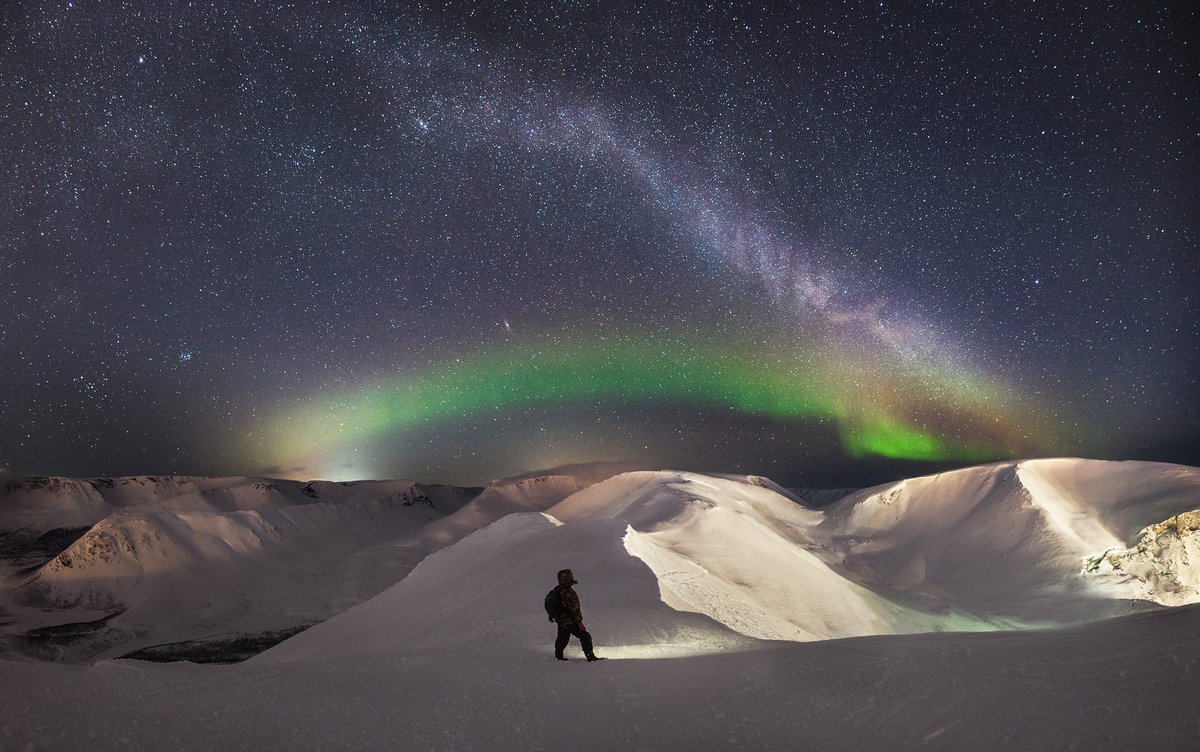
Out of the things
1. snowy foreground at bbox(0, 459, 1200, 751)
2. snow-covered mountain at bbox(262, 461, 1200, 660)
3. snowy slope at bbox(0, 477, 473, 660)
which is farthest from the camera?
snowy slope at bbox(0, 477, 473, 660)

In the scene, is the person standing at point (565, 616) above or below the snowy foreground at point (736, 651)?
above

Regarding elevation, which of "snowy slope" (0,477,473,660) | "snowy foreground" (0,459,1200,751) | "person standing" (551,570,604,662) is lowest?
"snowy slope" (0,477,473,660)

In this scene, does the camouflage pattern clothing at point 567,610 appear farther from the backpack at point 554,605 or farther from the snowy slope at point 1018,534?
the snowy slope at point 1018,534

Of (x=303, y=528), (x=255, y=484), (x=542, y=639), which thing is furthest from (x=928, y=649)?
(x=255, y=484)

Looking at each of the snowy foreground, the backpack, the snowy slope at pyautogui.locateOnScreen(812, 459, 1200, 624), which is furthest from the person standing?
the snowy slope at pyautogui.locateOnScreen(812, 459, 1200, 624)

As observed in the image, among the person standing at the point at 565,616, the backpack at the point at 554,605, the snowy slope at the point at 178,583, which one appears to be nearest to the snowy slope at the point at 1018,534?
the person standing at the point at 565,616

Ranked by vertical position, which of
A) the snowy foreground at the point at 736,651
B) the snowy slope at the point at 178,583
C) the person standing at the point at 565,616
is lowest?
the snowy slope at the point at 178,583

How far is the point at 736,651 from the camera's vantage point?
8617 millimetres

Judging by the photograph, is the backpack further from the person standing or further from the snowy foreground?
the snowy foreground

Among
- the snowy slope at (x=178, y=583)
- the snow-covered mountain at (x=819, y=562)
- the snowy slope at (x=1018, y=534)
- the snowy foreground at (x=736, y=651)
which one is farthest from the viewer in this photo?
the snowy slope at (x=178, y=583)

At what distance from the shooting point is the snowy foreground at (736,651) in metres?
5.36

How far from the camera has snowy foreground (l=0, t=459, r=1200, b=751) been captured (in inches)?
211

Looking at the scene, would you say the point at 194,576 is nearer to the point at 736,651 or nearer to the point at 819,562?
the point at 819,562

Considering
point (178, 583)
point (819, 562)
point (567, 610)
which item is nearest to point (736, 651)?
point (567, 610)
